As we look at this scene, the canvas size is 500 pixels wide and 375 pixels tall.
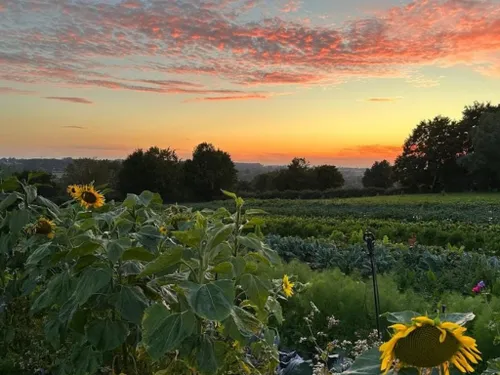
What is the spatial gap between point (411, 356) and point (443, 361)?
7cm

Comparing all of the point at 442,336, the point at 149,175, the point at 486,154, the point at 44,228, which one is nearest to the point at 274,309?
the point at 442,336

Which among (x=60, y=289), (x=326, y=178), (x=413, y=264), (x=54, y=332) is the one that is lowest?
(x=326, y=178)

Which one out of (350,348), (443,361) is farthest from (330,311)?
(443,361)

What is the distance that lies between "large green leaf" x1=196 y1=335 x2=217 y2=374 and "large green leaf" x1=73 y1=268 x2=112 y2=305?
466 millimetres

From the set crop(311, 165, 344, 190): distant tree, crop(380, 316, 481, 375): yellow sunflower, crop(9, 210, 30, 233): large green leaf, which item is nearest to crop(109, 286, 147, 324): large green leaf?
crop(380, 316, 481, 375): yellow sunflower

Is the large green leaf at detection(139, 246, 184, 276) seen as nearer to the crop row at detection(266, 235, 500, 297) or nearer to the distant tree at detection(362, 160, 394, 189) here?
the crop row at detection(266, 235, 500, 297)

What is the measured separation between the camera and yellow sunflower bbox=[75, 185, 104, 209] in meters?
3.25

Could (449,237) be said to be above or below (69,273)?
below

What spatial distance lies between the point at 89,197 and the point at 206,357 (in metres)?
1.71

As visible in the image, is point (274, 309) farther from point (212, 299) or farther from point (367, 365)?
point (367, 365)

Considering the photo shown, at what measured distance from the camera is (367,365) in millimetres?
1132

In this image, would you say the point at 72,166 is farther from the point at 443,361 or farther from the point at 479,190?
the point at 443,361

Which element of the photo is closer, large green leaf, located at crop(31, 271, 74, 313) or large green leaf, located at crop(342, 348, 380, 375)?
large green leaf, located at crop(342, 348, 380, 375)

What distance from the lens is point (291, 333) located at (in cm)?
420
